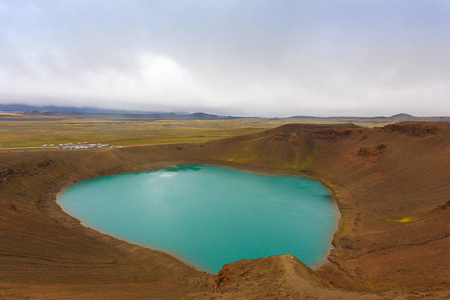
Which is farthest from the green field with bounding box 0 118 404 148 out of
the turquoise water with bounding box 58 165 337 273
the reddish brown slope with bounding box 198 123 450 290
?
the turquoise water with bounding box 58 165 337 273

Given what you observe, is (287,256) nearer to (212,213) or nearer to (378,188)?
(212,213)

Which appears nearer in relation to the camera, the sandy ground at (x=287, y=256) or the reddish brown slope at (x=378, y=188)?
the sandy ground at (x=287, y=256)

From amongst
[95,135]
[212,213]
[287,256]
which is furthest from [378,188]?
[95,135]

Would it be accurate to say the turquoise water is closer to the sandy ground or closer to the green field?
the sandy ground

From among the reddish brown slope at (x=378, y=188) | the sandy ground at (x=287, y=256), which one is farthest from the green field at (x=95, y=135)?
the reddish brown slope at (x=378, y=188)

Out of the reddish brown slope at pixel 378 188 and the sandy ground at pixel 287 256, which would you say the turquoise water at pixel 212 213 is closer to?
the sandy ground at pixel 287 256

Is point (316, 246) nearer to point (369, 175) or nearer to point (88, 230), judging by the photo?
point (369, 175)
